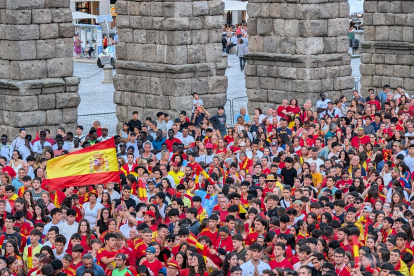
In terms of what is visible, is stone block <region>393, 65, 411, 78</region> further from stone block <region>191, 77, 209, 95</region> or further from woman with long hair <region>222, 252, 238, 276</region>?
woman with long hair <region>222, 252, 238, 276</region>

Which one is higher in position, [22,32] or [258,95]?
[22,32]

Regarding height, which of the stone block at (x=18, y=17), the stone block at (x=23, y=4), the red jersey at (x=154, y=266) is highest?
the stone block at (x=23, y=4)

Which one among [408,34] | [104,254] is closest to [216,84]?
[408,34]

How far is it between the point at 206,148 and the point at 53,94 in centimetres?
489

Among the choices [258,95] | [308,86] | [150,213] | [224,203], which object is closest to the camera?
[150,213]

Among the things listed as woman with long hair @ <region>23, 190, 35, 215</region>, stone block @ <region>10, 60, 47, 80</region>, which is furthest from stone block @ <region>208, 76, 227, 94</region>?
woman with long hair @ <region>23, 190, 35, 215</region>

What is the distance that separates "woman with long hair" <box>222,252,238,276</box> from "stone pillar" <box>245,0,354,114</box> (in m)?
12.2

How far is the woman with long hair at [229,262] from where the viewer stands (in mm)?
10953

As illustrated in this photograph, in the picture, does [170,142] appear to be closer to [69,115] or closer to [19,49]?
[69,115]

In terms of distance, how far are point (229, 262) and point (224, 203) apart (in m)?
2.37

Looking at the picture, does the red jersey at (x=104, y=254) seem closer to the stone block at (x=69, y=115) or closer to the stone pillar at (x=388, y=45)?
the stone block at (x=69, y=115)

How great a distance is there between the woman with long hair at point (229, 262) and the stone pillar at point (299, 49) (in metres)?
12.2

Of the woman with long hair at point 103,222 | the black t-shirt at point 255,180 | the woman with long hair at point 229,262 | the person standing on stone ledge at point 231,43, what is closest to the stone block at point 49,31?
the black t-shirt at point 255,180

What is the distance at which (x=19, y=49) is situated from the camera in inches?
779
